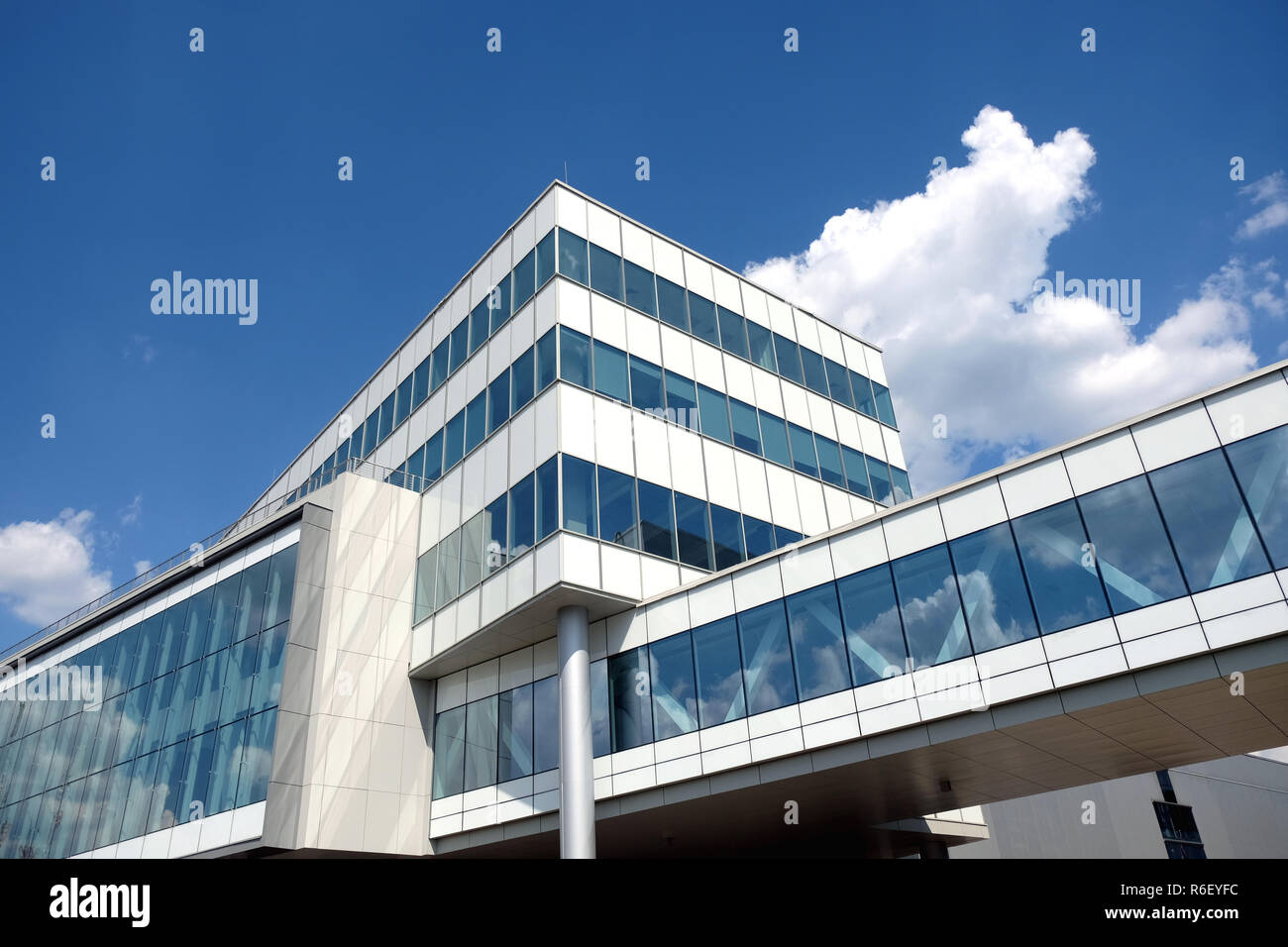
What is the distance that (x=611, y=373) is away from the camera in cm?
2780

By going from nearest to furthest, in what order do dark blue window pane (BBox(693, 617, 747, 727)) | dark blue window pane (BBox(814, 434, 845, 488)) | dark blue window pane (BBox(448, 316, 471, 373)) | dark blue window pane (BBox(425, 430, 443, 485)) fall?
dark blue window pane (BBox(693, 617, 747, 727))
dark blue window pane (BBox(425, 430, 443, 485))
dark blue window pane (BBox(448, 316, 471, 373))
dark blue window pane (BBox(814, 434, 845, 488))

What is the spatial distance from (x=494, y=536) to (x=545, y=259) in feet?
30.4

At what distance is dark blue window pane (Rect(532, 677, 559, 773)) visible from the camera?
2444 cm

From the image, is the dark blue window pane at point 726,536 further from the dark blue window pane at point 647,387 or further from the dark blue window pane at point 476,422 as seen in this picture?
the dark blue window pane at point 476,422

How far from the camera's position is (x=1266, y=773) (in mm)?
61156

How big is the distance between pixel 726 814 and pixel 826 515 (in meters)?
11.9

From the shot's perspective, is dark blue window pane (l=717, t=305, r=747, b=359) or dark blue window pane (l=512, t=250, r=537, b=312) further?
Answer: dark blue window pane (l=717, t=305, r=747, b=359)

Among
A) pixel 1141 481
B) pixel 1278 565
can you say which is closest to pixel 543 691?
pixel 1141 481

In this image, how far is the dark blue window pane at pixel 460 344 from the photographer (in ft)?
106

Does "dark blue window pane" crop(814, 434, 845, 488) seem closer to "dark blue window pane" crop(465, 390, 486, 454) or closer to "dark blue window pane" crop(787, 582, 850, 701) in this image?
"dark blue window pane" crop(787, 582, 850, 701)

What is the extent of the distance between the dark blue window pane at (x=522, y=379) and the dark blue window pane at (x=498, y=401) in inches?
11.7

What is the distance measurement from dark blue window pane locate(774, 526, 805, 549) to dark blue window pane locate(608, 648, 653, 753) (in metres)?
7.32

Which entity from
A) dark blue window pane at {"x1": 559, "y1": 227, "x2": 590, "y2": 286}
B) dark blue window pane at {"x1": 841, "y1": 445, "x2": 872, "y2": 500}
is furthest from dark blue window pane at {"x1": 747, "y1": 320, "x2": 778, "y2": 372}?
dark blue window pane at {"x1": 559, "y1": 227, "x2": 590, "y2": 286}

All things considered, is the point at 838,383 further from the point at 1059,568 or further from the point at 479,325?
the point at 1059,568
